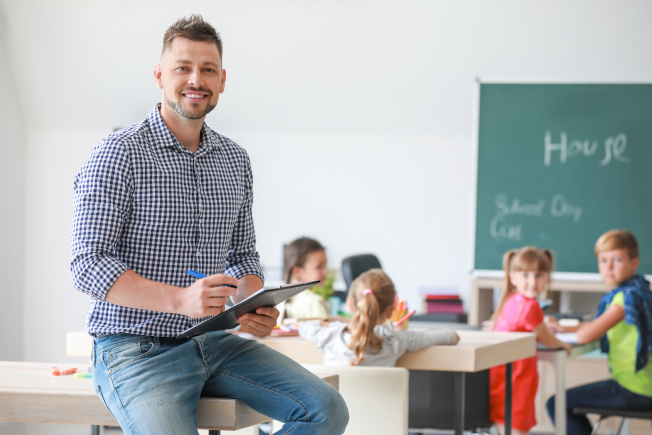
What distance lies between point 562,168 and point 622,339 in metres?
1.40

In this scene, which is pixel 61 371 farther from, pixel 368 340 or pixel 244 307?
pixel 368 340

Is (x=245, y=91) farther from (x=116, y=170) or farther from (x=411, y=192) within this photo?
(x=116, y=170)

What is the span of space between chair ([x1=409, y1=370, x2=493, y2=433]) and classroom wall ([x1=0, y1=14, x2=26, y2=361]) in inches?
101

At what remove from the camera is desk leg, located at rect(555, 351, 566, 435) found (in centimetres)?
242

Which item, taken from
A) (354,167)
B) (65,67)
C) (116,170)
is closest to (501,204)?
(354,167)

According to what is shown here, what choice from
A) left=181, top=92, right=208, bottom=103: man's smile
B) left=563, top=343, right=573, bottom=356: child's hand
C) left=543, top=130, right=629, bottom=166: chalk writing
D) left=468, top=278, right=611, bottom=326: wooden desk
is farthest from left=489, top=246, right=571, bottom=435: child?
left=181, top=92, right=208, bottom=103: man's smile

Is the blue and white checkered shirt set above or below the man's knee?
above

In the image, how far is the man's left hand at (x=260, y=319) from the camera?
145cm

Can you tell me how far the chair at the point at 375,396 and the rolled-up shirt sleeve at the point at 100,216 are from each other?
0.66 meters

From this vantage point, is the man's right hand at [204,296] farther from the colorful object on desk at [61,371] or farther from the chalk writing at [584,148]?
the chalk writing at [584,148]

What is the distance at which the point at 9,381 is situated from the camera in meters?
1.49

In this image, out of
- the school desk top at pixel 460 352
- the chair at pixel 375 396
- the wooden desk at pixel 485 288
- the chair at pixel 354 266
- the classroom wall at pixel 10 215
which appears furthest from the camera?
the classroom wall at pixel 10 215

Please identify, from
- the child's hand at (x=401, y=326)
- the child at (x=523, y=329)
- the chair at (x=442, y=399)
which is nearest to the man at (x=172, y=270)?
the child's hand at (x=401, y=326)

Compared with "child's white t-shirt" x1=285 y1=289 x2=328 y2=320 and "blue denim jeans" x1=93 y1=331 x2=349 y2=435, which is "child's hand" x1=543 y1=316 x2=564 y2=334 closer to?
"child's white t-shirt" x1=285 y1=289 x2=328 y2=320
